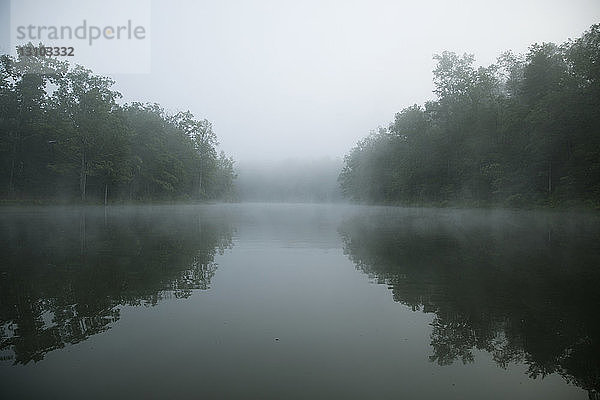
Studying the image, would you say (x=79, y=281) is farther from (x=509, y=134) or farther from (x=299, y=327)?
(x=509, y=134)

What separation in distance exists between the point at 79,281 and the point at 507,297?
27.4ft

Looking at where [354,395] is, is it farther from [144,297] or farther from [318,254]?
[318,254]

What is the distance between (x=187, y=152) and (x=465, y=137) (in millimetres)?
49302

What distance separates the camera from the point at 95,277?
28.9 ft

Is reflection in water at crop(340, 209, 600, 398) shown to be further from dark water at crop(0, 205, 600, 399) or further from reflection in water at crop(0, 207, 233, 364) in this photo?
reflection in water at crop(0, 207, 233, 364)

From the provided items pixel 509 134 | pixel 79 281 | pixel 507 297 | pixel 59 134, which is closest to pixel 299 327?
pixel 507 297

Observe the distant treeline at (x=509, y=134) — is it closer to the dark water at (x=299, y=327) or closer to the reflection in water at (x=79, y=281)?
the dark water at (x=299, y=327)

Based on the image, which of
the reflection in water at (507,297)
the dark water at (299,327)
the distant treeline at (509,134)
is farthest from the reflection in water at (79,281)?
Result: the distant treeline at (509,134)

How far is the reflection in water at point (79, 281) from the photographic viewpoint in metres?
5.46

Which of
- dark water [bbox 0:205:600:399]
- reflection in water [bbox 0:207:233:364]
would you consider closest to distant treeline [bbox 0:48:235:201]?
reflection in water [bbox 0:207:233:364]

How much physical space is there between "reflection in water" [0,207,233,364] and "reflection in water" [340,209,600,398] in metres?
4.49

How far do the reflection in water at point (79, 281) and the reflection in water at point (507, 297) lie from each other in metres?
4.49

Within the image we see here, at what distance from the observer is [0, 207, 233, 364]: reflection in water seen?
546 centimetres

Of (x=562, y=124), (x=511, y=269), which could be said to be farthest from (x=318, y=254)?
(x=562, y=124)
